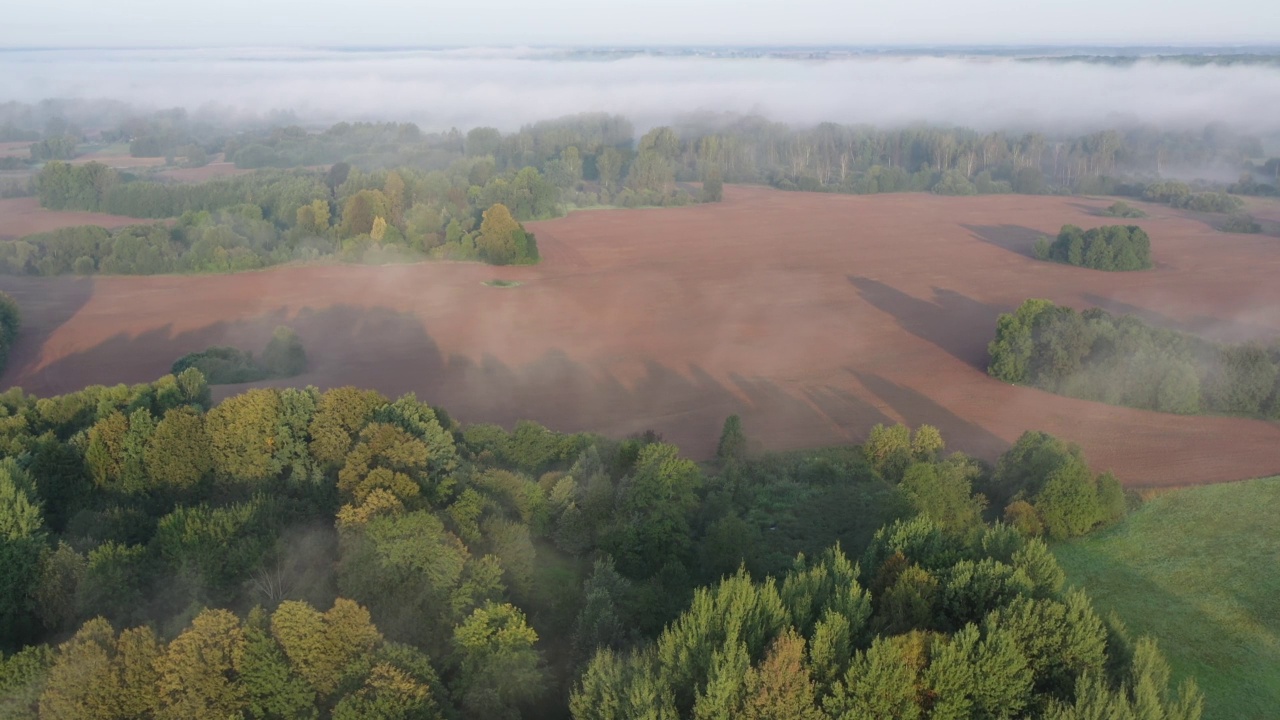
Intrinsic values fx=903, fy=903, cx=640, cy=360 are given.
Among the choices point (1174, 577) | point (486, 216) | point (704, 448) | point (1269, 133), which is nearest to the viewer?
point (1174, 577)

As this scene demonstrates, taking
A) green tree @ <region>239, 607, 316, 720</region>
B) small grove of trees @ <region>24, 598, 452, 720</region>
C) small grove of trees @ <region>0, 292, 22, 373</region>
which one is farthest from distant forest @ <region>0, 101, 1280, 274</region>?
green tree @ <region>239, 607, 316, 720</region>

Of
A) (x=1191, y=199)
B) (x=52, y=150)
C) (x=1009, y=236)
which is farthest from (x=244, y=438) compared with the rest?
(x=52, y=150)

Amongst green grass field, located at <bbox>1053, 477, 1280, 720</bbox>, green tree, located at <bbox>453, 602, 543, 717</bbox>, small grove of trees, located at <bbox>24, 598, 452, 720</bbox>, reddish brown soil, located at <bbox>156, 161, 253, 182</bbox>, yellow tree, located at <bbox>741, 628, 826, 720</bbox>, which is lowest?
green grass field, located at <bbox>1053, 477, 1280, 720</bbox>

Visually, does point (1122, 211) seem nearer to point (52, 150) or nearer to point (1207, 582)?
point (1207, 582)

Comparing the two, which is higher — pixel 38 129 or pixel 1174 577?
pixel 38 129

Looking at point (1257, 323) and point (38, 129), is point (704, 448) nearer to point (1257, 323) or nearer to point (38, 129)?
point (1257, 323)

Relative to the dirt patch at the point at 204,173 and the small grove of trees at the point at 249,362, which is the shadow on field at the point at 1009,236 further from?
the dirt patch at the point at 204,173

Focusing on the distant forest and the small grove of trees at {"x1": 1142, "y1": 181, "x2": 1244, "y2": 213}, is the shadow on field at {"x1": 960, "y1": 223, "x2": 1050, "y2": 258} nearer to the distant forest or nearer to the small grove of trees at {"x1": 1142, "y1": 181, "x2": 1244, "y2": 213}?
the distant forest

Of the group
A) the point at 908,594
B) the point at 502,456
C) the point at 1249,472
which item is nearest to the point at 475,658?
the point at 908,594
